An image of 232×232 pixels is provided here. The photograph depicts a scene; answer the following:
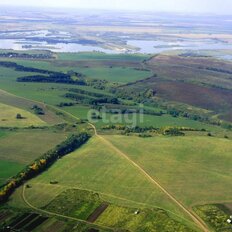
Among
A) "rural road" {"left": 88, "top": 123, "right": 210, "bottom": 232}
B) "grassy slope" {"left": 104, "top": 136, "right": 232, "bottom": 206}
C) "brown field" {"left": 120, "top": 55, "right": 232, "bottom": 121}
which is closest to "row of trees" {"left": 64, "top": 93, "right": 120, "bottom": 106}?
"brown field" {"left": 120, "top": 55, "right": 232, "bottom": 121}

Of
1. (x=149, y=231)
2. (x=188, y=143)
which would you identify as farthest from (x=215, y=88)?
(x=149, y=231)

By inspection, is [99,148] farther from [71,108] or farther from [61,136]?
[71,108]

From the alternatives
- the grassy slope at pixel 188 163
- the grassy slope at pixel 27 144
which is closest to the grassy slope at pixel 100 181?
the grassy slope at pixel 188 163

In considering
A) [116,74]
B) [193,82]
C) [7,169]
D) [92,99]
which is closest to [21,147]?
[7,169]

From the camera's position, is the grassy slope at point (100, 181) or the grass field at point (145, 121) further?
the grass field at point (145, 121)

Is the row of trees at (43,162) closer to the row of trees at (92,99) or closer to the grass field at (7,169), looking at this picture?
the grass field at (7,169)

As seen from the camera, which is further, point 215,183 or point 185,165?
point 185,165

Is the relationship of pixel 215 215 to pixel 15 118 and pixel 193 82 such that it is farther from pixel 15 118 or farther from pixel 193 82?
pixel 193 82
